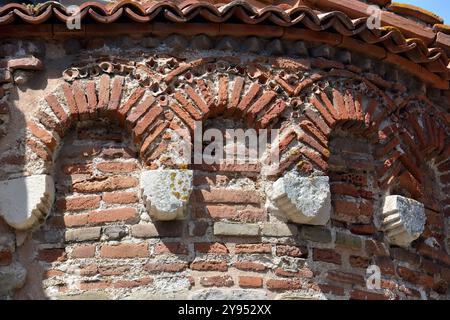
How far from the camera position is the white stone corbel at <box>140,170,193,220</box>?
7.26m

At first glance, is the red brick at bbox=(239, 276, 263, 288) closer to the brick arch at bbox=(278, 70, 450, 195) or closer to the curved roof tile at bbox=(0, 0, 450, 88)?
the brick arch at bbox=(278, 70, 450, 195)

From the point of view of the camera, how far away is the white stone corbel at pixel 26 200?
24.0 ft

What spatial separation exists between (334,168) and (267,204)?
1.93ft

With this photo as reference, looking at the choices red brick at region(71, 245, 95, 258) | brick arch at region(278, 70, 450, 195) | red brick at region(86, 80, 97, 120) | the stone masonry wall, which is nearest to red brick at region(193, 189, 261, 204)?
the stone masonry wall

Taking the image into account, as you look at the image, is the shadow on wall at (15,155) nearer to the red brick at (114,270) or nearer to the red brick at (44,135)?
the red brick at (44,135)

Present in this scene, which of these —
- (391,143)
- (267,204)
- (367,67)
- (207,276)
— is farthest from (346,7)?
(207,276)

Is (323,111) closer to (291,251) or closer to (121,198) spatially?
(291,251)

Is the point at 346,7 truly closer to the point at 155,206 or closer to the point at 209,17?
the point at 209,17

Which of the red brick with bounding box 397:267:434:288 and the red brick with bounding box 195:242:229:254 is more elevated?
the red brick with bounding box 195:242:229:254

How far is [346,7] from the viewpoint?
8109 millimetres

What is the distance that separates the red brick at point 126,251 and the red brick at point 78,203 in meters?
0.32

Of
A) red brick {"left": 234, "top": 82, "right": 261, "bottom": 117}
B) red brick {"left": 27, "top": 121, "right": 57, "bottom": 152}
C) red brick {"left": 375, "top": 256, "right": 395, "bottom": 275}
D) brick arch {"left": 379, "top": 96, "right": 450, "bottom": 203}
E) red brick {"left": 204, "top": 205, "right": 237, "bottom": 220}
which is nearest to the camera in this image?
red brick {"left": 204, "top": 205, "right": 237, "bottom": 220}

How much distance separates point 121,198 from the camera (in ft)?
24.3

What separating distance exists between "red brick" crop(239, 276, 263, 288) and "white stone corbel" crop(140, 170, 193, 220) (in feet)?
1.74
